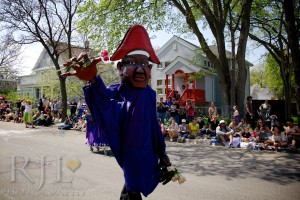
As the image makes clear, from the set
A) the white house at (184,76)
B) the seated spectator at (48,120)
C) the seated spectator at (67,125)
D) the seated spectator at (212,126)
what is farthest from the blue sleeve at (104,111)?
the white house at (184,76)

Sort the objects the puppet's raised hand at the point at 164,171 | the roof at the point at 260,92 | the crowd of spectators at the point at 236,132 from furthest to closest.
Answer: the roof at the point at 260,92
the crowd of spectators at the point at 236,132
the puppet's raised hand at the point at 164,171

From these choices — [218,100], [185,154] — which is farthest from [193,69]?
[185,154]

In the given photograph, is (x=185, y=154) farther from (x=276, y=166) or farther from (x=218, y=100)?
(x=218, y=100)

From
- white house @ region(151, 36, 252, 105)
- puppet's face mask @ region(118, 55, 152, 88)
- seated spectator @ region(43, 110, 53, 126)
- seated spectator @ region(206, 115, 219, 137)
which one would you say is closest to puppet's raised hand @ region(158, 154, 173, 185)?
puppet's face mask @ region(118, 55, 152, 88)

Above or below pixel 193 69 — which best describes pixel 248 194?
below

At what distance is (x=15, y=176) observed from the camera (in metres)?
5.82

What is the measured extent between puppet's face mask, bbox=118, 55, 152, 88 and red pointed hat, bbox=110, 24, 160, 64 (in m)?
0.06

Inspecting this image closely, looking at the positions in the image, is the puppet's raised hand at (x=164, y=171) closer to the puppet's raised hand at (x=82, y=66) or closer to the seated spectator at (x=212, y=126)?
the puppet's raised hand at (x=82, y=66)

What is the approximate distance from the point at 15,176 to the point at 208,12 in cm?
1130

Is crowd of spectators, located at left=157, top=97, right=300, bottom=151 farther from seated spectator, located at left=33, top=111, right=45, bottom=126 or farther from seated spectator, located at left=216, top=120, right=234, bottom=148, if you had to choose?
seated spectator, located at left=33, top=111, right=45, bottom=126

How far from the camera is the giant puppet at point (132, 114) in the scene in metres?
2.65

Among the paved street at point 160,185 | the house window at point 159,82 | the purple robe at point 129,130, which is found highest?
the house window at point 159,82

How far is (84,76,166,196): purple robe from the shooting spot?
8.71 feet

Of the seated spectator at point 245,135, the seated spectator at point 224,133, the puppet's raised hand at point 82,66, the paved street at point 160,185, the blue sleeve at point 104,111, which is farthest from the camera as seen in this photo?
the seated spectator at point 224,133
